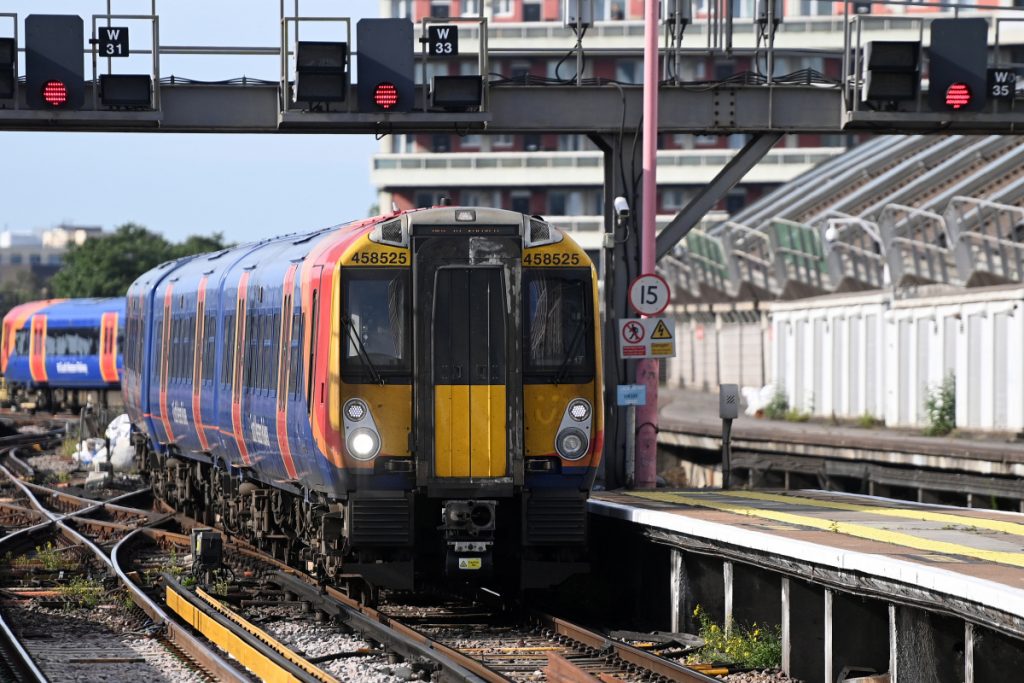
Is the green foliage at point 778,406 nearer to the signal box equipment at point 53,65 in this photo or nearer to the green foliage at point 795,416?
the green foliage at point 795,416

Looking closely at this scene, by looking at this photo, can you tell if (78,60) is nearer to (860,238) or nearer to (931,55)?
(931,55)

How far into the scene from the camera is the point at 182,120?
19719 mm

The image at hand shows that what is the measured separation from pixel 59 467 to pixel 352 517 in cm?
2117

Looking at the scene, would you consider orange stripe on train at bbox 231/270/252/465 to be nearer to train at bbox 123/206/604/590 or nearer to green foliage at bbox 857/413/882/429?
train at bbox 123/206/604/590

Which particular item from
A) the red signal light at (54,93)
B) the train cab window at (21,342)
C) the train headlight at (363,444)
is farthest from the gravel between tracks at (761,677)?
the train cab window at (21,342)

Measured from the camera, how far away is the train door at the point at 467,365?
13812 mm

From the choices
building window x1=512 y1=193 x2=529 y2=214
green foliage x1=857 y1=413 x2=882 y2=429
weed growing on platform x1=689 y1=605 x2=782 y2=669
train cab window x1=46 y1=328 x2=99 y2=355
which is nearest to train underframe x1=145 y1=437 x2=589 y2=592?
weed growing on platform x1=689 y1=605 x2=782 y2=669

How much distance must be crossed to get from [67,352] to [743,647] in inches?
1572

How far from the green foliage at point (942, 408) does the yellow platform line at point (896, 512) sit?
13.5 meters

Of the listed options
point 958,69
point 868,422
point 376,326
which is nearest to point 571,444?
point 376,326

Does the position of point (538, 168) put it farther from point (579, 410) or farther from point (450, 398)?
point (450, 398)

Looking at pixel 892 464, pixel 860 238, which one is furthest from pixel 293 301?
pixel 860 238

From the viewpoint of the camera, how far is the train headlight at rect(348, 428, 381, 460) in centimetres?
1384

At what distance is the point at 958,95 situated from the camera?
19562 mm
